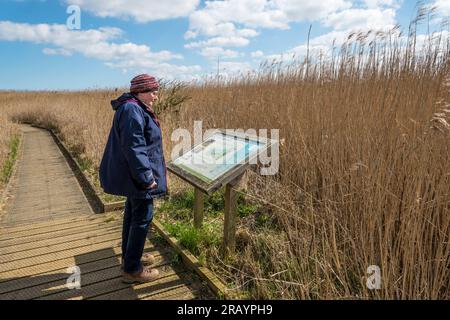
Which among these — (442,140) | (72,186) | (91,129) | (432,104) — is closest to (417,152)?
(442,140)

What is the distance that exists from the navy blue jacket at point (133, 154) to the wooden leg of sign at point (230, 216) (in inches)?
20.4

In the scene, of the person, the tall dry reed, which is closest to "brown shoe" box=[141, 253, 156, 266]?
the person

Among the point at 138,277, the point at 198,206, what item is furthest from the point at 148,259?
the point at 198,206

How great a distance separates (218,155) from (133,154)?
883mm

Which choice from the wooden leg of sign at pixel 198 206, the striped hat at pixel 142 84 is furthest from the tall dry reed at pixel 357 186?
the striped hat at pixel 142 84

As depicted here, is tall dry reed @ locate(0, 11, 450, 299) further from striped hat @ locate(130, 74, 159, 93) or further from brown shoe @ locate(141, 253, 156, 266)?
striped hat @ locate(130, 74, 159, 93)

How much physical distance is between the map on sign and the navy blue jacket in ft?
1.33

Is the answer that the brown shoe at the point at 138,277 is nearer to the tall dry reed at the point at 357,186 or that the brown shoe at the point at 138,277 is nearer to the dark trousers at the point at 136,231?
the dark trousers at the point at 136,231

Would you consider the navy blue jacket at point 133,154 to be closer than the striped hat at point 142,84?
Yes

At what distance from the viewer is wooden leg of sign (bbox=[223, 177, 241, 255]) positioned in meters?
2.76

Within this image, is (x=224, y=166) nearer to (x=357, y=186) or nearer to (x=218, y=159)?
(x=218, y=159)

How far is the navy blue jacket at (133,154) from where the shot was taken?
2.38 metres

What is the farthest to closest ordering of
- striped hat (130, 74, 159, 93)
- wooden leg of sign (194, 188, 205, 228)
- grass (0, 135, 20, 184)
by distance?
1. grass (0, 135, 20, 184)
2. wooden leg of sign (194, 188, 205, 228)
3. striped hat (130, 74, 159, 93)

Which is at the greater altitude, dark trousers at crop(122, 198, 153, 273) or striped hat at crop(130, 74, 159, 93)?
striped hat at crop(130, 74, 159, 93)
